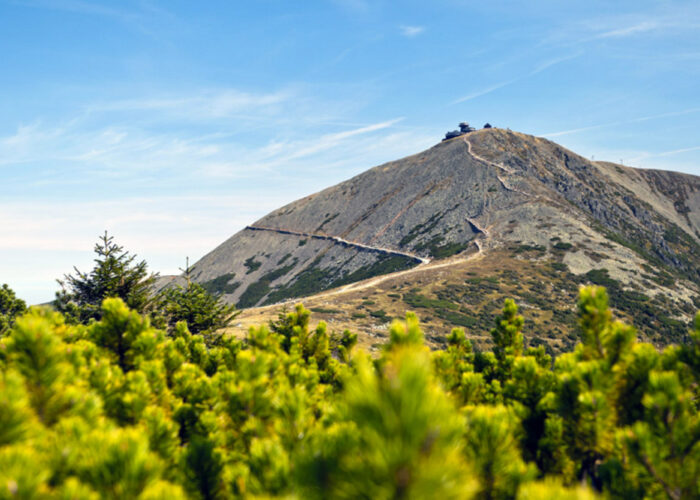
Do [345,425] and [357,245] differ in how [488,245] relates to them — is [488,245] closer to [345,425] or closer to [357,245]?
[357,245]

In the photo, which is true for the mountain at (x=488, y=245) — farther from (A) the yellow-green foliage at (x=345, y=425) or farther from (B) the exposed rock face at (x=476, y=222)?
(A) the yellow-green foliage at (x=345, y=425)

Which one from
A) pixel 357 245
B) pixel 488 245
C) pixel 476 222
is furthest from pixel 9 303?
pixel 357 245

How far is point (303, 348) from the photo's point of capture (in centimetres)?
1257

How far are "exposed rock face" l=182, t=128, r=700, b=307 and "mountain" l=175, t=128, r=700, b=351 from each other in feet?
2.03

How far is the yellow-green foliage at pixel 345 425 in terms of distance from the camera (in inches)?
104

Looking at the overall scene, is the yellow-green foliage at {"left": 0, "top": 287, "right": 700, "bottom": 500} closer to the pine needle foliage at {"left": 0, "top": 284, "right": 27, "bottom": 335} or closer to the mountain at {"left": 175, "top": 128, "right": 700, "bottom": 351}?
the pine needle foliage at {"left": 0, "top": 284, "right": 27, "bottom": 335}

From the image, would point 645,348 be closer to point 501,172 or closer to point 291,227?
point 501,172

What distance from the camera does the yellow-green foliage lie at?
8.68ft

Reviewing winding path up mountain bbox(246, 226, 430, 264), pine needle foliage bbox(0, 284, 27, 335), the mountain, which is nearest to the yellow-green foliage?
pine needle foliage bbox(0, 284, 27, 335)

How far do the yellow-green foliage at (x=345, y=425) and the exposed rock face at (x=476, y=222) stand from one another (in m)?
93.5

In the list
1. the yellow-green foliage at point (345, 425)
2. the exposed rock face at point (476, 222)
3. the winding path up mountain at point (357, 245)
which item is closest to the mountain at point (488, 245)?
the exposed rock face at point (476, 222)

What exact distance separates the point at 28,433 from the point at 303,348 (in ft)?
29.9

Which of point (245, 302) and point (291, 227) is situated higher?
point (291, 227)

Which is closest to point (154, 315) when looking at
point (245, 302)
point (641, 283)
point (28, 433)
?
point (28, 433)
